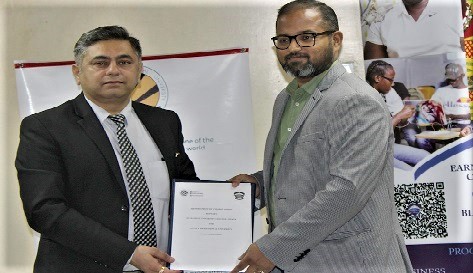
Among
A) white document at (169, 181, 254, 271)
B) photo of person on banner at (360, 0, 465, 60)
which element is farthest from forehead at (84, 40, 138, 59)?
photo of person on banner at (360, 0, 465, 60)

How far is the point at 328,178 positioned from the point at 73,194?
130cm

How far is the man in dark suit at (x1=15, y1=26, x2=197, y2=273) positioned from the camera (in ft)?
11.1

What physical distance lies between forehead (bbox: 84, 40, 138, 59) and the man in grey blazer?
0.92 m

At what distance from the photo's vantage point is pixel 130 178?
3.55 metres

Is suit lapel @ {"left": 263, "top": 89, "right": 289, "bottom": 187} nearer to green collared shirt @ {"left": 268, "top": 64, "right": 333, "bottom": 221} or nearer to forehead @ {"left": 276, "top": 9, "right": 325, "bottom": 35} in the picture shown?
green collared shirt @ {"left": 268, "top": 64, "right": 333, "bottom": 221}

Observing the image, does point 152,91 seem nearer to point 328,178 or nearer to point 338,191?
point 328,178

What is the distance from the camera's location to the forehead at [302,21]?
10.9 ft

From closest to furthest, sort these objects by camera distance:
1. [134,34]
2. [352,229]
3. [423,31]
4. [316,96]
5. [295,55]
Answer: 1. [352,229]
2. [316,96]
3. [295,55]
4. [423,31]
5. [134,34]

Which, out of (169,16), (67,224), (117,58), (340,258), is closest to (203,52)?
→ (169,16)

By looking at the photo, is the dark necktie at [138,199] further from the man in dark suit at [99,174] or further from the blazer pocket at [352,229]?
the blazer pocket at [352,229]

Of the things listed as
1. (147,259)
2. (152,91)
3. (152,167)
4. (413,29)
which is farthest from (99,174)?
(413,29)

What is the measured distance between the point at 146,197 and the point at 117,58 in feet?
2.50

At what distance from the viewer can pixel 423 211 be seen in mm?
4641

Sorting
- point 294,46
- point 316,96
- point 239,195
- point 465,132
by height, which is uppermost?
point 294,46
